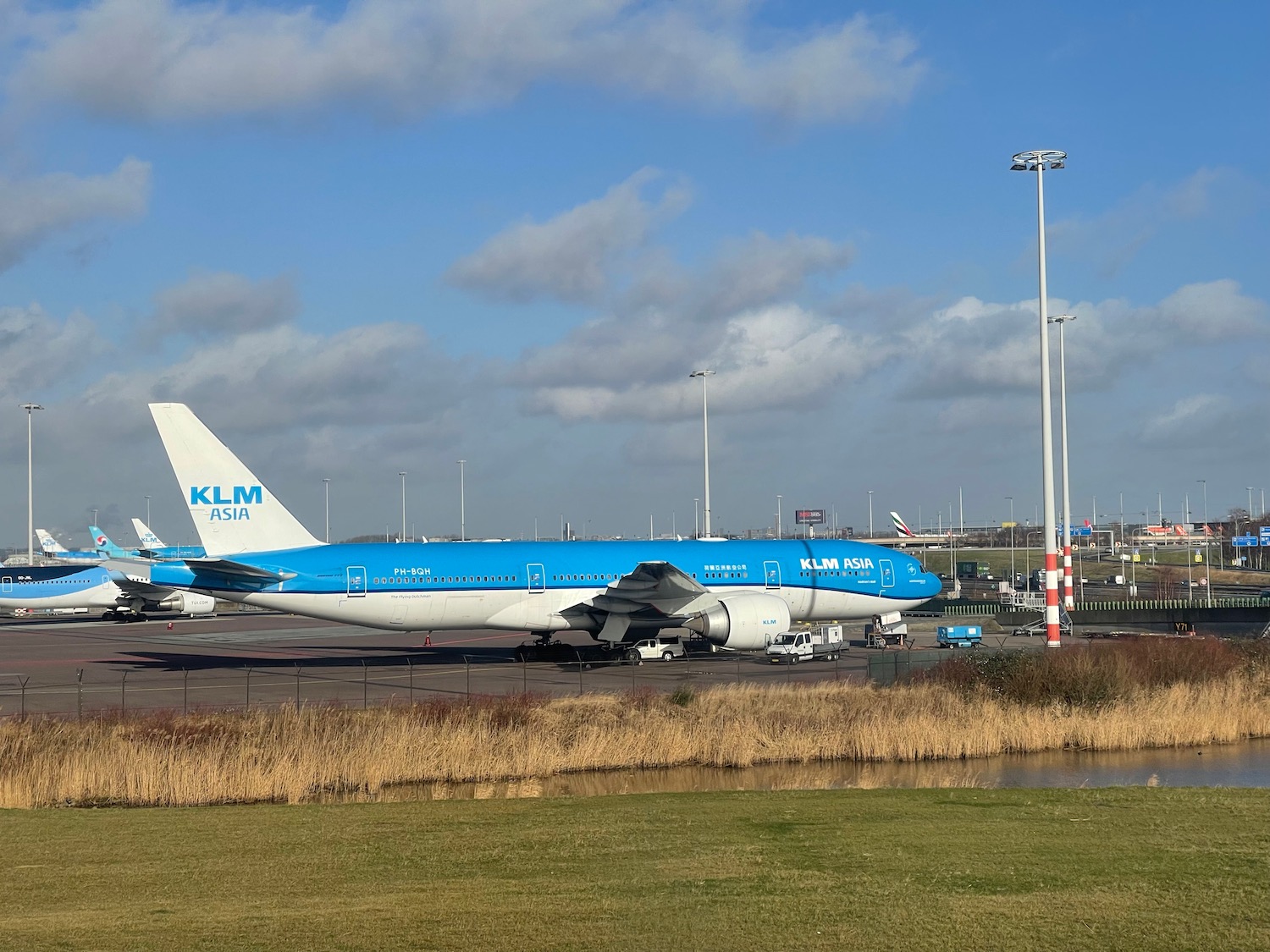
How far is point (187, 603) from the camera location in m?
80.1

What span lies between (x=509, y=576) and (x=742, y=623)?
7.85 m

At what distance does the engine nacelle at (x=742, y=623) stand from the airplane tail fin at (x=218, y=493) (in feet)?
44.4

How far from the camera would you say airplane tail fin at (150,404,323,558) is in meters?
38.3

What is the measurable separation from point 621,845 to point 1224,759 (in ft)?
54.3

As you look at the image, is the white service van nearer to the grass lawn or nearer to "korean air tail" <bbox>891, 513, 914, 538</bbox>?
the grass lawn

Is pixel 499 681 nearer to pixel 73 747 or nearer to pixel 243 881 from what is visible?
pixel 73 747

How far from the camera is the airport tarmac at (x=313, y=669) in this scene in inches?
1331

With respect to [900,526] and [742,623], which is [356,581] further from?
[900,526]

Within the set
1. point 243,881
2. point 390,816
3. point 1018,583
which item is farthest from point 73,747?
point 1018,583

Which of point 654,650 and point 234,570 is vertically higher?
point 234,570

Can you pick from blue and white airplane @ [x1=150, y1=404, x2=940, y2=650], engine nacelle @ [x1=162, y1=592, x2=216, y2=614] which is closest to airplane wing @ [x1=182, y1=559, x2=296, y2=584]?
blue and white airplane @ [x1=150, y1=404, x2=940, y2=650]

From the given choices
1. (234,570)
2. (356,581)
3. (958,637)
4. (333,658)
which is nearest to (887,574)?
(958,637)

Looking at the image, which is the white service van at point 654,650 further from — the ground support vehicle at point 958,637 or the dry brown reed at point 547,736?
the dry brown reed at point 547,736

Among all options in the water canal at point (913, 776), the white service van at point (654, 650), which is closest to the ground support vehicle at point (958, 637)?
the white service van at point (654, 650)
